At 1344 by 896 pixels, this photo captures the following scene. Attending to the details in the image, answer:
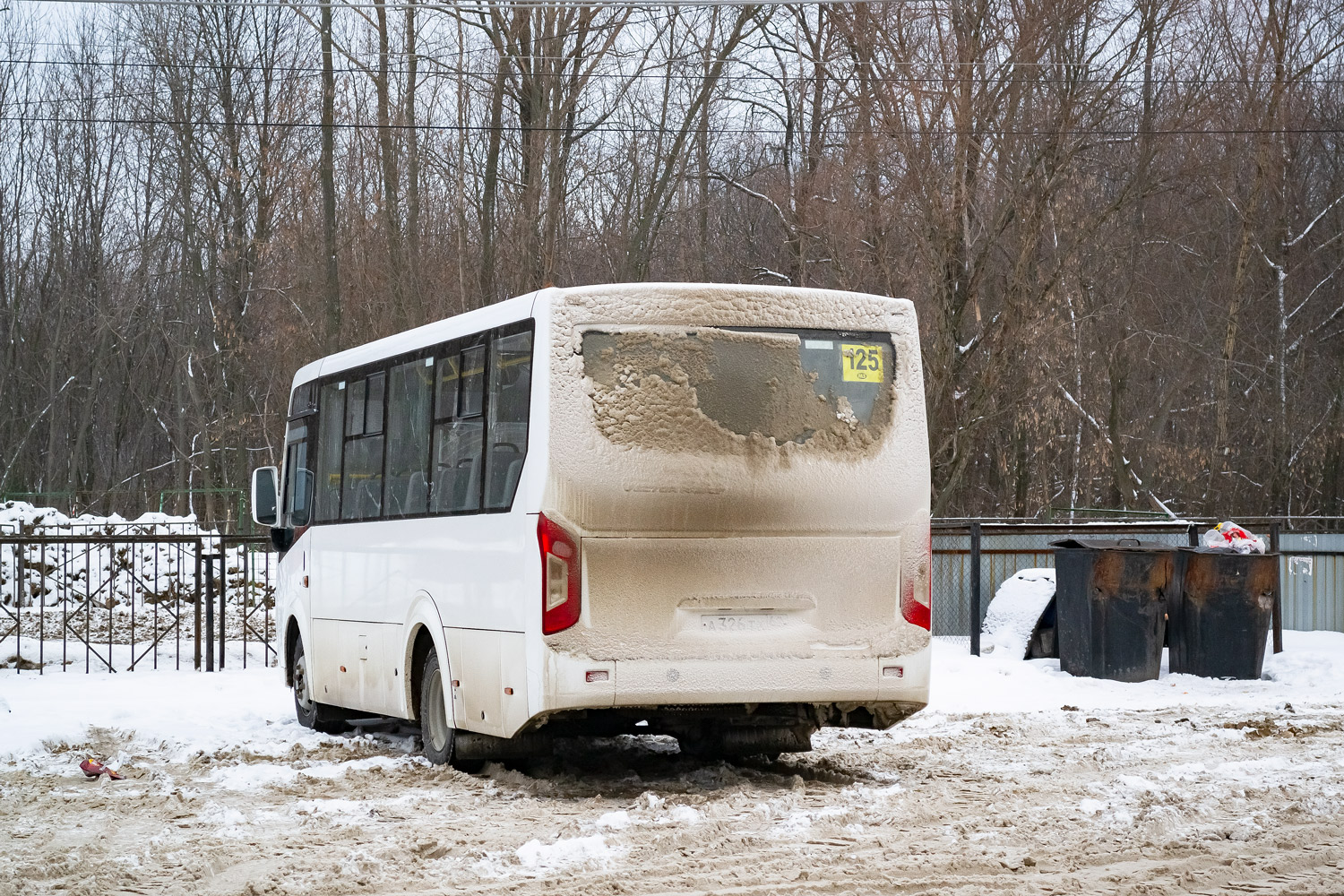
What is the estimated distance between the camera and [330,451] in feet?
39.1

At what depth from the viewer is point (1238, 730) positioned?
11562mm

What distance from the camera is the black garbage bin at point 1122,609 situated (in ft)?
48.5

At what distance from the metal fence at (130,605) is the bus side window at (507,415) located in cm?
726

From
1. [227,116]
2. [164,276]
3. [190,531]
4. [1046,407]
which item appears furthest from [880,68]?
[164,276]

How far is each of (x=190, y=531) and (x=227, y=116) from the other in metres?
13.9

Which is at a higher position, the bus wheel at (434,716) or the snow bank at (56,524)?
the snow bank at (56,524)

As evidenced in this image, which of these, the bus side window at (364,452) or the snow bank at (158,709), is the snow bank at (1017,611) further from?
the bus side window at (364,452)

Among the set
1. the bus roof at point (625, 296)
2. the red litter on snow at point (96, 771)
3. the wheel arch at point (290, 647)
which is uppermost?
Result: the bus roof at point (625, 296)

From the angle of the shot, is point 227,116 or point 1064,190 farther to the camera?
point 227,116

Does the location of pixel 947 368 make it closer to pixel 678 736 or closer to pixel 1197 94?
pixel 1197 94

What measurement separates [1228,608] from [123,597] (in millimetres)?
17733

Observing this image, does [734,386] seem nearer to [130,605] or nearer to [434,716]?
[434,716]

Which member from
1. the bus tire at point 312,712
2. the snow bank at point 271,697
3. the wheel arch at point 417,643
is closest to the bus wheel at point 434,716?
the wheel arch at point 417,643

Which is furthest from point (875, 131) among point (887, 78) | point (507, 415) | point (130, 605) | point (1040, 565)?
point (507, 415)
